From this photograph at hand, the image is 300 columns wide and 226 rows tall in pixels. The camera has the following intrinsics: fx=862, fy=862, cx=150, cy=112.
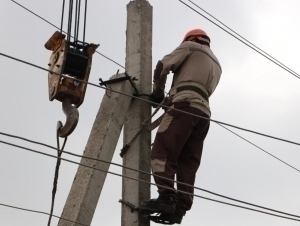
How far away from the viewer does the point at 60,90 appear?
6.31 metres

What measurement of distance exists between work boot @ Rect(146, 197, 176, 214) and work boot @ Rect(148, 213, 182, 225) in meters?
0.09

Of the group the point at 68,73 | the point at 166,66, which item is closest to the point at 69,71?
the point at 68,73

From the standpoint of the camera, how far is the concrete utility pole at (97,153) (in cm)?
591

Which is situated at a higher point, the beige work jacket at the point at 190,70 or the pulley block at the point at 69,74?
the beige work jacket at the point at 190,70

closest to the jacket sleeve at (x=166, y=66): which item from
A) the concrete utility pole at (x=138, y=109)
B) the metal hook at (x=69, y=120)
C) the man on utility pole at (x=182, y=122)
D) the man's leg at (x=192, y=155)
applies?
the man on utility pole at (x=182, y=122)

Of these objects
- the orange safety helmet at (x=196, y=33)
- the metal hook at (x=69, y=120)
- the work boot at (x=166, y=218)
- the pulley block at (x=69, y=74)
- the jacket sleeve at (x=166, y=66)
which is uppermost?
the orange safety helmet at (x=196, y=33)

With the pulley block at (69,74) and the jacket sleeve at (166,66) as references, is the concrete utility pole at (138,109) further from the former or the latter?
the pulley block at (69,74)

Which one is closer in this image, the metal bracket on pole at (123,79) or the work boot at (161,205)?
the work boot at (161,205)

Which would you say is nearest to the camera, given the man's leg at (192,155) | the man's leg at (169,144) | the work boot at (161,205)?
the work boot at (161,205)

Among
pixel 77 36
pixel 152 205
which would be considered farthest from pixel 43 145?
pixel 77 36

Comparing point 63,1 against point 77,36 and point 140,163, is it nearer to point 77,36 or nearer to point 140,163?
point 77,36

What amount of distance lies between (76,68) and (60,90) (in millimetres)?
232

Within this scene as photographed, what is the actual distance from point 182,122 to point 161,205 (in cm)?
69

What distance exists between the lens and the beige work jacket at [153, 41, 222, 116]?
261 inches
